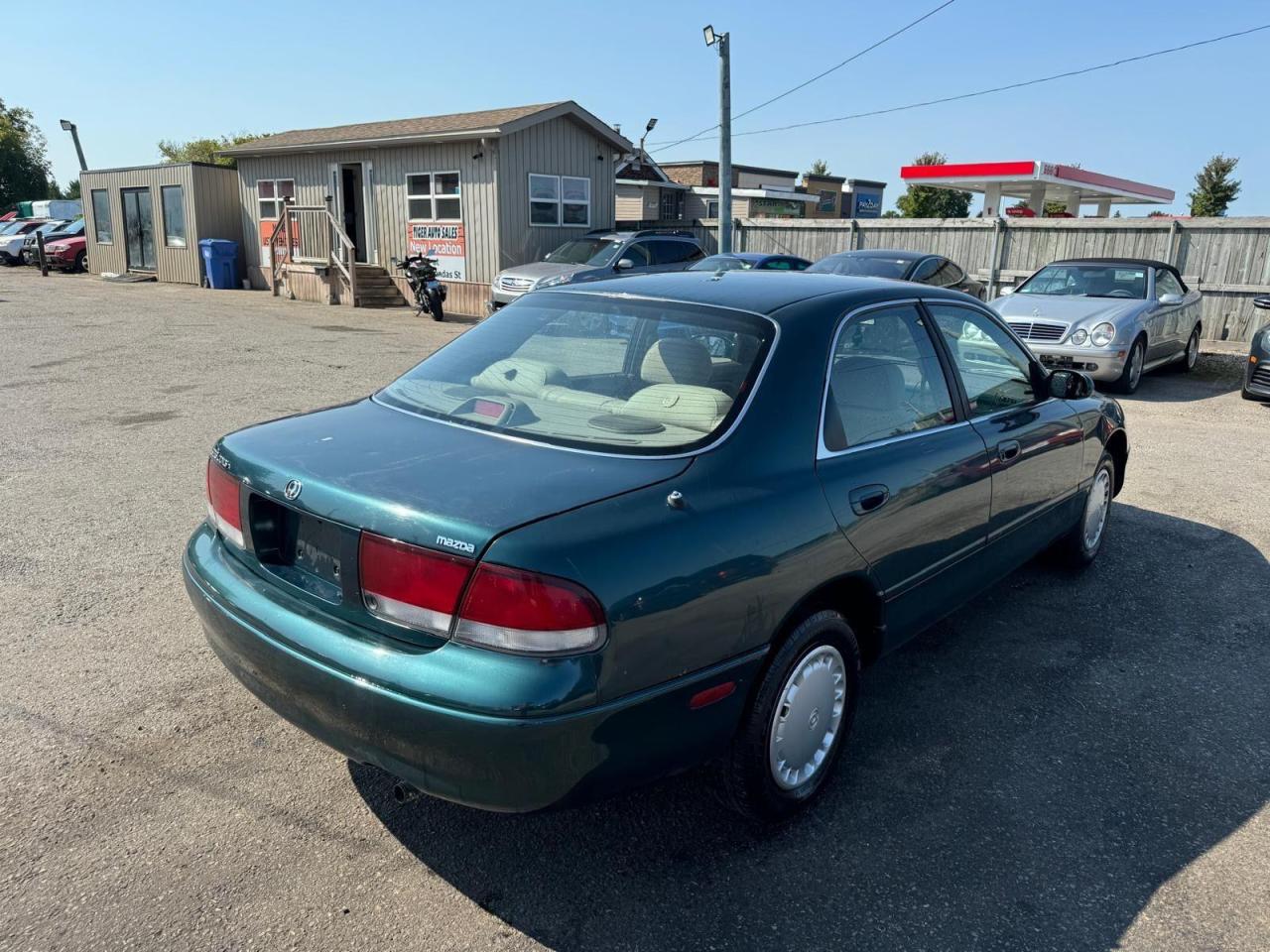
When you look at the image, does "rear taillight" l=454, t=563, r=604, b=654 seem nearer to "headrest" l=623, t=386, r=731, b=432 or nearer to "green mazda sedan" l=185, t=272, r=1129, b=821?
"green mazda sedan" l=185, t=272, r=1129, b=821

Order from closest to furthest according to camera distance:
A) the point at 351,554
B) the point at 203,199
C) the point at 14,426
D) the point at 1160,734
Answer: the point at 351,554, the point at 1160,734, the point at 14,426, the point at 203,199

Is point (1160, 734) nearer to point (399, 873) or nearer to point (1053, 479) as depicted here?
point (1053, 479)

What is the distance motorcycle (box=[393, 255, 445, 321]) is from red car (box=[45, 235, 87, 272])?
1649 cm

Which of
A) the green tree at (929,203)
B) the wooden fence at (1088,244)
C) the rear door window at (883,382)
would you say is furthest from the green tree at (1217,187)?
the rear door window at (883,382)

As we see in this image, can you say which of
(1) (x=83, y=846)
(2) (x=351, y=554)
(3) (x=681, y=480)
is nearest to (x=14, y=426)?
(1) (x=83, y=846)

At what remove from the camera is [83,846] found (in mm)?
2682

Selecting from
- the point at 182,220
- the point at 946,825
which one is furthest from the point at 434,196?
the point at 946,825

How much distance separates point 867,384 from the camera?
3.22 m

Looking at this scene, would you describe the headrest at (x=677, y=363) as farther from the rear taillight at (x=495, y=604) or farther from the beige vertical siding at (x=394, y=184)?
the beige vertical siding at (x=394, y=184)

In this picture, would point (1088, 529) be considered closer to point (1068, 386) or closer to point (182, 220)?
point (1068, 386)

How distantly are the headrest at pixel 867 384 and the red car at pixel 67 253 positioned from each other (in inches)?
1275

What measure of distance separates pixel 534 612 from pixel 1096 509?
4003 millimetres

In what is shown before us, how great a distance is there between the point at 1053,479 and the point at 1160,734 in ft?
4.13

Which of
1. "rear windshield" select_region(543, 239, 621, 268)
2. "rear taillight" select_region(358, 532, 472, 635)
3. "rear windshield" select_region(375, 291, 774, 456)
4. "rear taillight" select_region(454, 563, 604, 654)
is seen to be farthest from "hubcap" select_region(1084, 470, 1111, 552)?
"rear windshield" select_region(543, 239, 621, 268)
